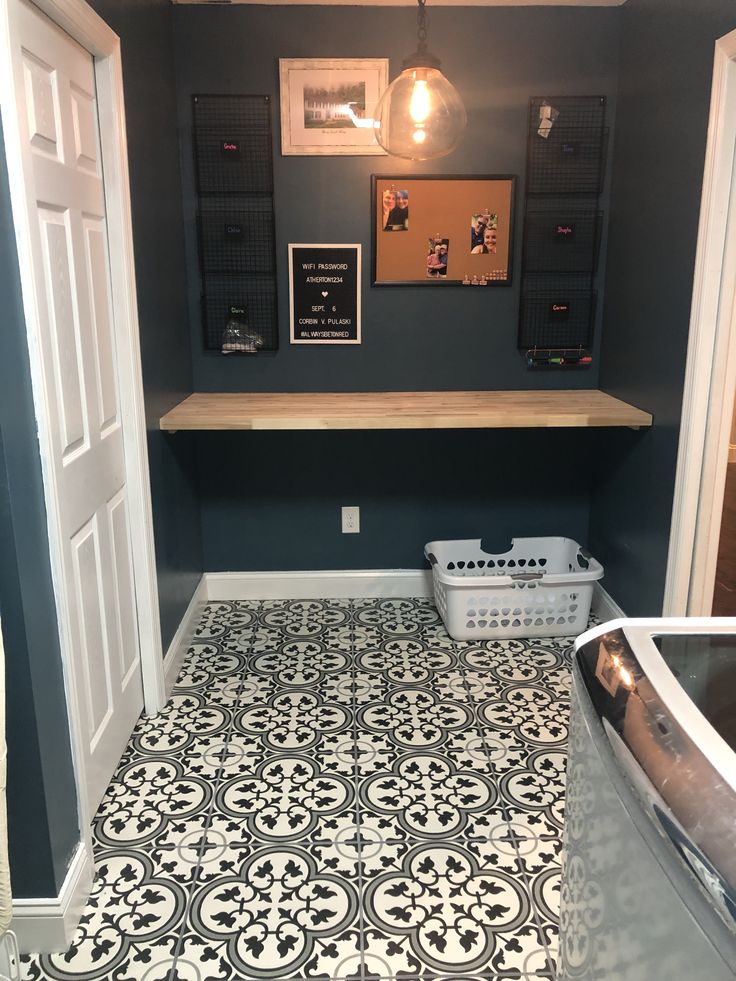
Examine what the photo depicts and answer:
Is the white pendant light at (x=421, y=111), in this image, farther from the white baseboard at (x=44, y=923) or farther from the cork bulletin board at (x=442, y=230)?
the white baseboard at (x=44, y=923)

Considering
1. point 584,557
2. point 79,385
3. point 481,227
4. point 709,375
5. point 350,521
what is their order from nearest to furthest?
1. point 79,385
2. point 709,375
3. point 481,227
4. point 584,557
5. point 350,521

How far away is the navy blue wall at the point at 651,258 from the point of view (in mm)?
2443

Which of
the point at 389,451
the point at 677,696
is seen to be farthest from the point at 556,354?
the point at 677,696

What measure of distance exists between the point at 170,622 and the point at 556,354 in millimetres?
1896

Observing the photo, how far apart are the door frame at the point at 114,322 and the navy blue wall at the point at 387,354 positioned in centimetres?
88

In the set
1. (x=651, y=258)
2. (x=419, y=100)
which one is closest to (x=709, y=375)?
(x=651, y=258)

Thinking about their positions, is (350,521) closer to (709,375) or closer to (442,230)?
(442,230)

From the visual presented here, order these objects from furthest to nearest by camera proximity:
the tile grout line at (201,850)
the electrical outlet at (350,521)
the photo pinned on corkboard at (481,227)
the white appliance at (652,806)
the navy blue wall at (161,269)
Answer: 1. the electrical outlet at (350,521)
2. the photo pinned on corkboard at (481,227)
3. the navy blue wall at (161,269)
4. the tile grout line at (201,850)
5. the white appliance at (652,806)

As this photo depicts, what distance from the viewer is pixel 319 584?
351 centimetres

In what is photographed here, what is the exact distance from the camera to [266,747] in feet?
7.98

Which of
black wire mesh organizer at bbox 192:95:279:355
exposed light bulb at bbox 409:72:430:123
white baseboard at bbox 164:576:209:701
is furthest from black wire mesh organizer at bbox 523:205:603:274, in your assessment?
white baseboard at bbox 164:576:209:701

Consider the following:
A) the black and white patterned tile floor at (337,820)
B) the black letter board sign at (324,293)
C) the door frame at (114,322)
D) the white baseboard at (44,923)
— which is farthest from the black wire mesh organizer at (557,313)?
the white baseboard at (44,923)

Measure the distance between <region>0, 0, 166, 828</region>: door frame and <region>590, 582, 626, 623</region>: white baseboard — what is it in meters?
1.81

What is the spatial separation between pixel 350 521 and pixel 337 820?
5.07 ft
